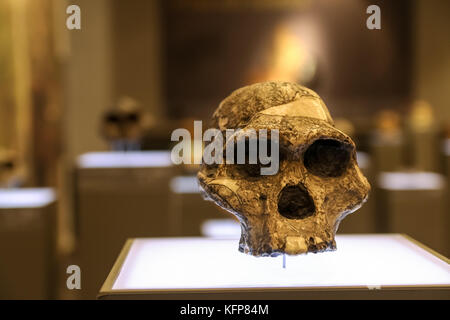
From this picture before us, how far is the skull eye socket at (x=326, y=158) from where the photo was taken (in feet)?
5.56

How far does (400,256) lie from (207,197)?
604mm

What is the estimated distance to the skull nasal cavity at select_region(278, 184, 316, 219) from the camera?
1642 millimetres

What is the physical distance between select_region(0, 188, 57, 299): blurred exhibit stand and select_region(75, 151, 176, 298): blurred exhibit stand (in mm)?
207

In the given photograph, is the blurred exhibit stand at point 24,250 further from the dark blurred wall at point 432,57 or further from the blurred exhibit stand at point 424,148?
the dark blurred wall at point 432,57

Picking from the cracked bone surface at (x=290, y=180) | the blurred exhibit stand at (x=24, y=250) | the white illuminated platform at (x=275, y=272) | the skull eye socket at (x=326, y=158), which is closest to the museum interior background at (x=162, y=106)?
the blurred exhibit stand at (x=24, y=250)

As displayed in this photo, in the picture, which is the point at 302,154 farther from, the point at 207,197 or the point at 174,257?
the point at 174,257

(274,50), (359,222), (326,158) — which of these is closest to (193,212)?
(359,222)

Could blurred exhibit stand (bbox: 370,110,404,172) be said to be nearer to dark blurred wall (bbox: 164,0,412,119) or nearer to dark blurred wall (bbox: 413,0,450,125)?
dark blurred wall (bbox: 164,0,412,119)

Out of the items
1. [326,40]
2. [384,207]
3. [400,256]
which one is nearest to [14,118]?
[384,207]

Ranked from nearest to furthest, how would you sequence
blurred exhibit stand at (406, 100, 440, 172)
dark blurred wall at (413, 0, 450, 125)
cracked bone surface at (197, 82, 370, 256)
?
cracked bone surface at (197, 82, 370, 256) → blurred exhibit stand at (406, 100, 440, 172) → dark blurred wall at (413, 0, 450, 125)

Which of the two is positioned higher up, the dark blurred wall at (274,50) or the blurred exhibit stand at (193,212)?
the dark blurred wall at (274,50)

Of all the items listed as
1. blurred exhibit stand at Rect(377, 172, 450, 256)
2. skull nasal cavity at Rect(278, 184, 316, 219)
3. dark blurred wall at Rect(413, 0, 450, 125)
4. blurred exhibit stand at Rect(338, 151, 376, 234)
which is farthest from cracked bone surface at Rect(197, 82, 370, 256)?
dark blurred wall at Rect(413, 0, 450, 125)

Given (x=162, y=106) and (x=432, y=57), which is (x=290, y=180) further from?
(x=432, y=57)

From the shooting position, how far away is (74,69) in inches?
236
